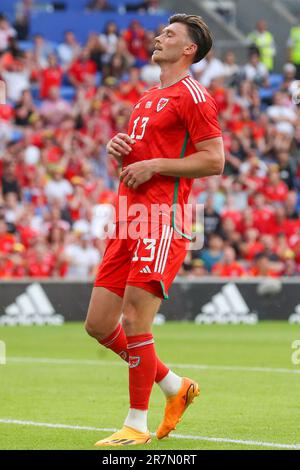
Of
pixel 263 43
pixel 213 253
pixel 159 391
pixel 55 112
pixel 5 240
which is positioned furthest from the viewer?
pixel 263 43

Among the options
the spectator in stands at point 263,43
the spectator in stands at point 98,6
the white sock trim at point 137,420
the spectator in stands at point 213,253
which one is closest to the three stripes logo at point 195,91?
the white sock trim at point 137,420

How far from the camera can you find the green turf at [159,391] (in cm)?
802

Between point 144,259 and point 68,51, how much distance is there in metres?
18.6

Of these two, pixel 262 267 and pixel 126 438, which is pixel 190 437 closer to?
pixel 126 438

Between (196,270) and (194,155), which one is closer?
(194,155)

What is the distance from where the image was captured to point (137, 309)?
→ 299 inches

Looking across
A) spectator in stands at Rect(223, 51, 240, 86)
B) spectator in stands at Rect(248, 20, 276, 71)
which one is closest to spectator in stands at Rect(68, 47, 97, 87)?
spectator in stands at Rect(223, 51, 240, 86)

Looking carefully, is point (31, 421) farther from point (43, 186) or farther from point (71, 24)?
point (71, 24)

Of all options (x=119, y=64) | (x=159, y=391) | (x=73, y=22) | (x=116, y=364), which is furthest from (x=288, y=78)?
(x=159, y=391)

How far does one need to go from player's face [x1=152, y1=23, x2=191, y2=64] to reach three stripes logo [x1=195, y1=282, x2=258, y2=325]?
39.4 ft

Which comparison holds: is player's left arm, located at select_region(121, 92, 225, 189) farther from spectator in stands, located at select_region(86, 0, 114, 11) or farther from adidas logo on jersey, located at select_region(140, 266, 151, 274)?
spectator in stands, located at select_region(86, 0, 114, 11)

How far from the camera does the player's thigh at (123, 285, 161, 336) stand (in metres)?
7.58

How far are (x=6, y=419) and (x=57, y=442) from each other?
49.1 inches

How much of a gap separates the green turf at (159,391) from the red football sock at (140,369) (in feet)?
1.00
